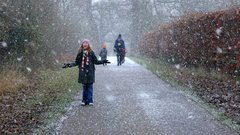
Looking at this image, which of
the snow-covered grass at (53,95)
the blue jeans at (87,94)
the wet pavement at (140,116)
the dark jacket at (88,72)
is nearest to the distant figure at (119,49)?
the snow-covered grass at (53,95)

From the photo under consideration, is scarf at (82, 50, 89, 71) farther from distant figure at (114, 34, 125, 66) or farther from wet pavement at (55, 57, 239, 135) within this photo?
distant figure at (114, 34, 125, 66)

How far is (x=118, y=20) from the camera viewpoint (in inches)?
2763

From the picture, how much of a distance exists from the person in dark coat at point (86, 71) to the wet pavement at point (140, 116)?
0.32m

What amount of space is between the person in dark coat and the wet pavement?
32 cm

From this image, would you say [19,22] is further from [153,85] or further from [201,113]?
[201,113]

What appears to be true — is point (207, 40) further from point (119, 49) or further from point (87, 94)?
point (119, 49)

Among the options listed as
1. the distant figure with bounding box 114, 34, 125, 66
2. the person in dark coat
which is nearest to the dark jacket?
the person in dark coat

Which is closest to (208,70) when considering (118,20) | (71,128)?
(71,128)

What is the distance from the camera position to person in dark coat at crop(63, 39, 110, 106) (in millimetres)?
10719

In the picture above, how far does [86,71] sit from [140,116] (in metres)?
2.43

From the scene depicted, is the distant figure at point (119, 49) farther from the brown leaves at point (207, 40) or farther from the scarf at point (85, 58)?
the scarf at point (85, 58)

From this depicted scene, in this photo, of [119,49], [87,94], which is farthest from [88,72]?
[119,49]

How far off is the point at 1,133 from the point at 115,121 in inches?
97.0

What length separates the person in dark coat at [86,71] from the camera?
10719 mm
